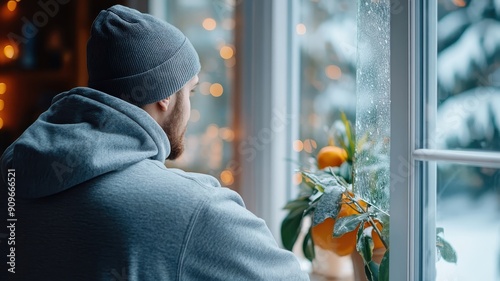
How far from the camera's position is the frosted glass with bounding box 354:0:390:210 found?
4.06ft

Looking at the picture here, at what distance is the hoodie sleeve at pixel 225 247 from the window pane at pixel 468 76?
0.40 meters

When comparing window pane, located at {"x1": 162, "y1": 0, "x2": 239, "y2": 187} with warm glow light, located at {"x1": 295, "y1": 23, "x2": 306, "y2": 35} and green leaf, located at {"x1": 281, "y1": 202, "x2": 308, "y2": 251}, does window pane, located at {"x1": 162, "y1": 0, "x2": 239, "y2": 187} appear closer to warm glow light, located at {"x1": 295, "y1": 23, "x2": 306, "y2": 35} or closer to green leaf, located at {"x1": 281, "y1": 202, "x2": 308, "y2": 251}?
warm glow light, located at {"x1": 295, "y1": 23, "x2": 306, "y2": 35}

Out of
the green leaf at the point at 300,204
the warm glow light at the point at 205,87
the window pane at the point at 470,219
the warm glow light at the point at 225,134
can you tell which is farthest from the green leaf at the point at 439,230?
the warm glow light at the point at 205,87

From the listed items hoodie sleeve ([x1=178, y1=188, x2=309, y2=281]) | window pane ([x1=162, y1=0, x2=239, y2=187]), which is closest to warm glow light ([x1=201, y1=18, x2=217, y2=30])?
window pane ([x1=162, y1=0, x2=239, y2=187])

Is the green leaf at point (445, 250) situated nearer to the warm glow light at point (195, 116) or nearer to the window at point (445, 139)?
the window at point (445, 139)

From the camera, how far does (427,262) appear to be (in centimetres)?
118

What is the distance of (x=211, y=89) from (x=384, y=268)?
998 mm

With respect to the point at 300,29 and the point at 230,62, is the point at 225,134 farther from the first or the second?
the point at 300,29

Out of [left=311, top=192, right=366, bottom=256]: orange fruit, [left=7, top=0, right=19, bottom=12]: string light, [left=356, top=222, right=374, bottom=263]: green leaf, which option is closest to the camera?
[left=356, top=222, right=374, bottom=263]: green leaf

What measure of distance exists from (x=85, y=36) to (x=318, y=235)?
1220mm

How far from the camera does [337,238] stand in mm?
1390

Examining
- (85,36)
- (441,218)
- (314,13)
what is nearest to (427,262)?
(441,218)

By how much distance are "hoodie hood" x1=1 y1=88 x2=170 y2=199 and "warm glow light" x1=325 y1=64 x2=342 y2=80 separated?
2.92 feet

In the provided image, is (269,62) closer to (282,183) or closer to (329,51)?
(329,51)
